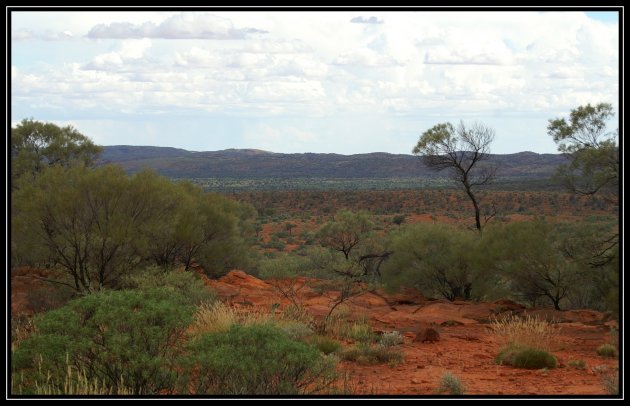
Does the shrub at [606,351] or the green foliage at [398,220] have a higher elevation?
the green foliage at [398,220]

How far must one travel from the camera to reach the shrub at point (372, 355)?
13.2 metres

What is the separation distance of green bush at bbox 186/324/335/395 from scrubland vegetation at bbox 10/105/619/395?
0.09 ft

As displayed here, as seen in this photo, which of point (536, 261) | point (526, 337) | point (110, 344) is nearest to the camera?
point (110, 344)

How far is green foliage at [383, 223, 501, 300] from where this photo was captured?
76.3ft

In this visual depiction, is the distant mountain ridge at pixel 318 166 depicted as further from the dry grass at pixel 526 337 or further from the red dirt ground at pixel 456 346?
the dry grass at pixel 526 337

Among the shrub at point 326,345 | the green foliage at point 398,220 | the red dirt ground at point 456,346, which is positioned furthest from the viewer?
the green foliage at point 398,220

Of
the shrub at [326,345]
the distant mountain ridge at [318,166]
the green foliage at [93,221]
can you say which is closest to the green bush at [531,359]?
the shrub at [326,345]

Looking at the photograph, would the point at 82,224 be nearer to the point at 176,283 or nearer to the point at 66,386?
the point at 176,283

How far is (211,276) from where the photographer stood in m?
26.5

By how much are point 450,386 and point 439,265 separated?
13644mm

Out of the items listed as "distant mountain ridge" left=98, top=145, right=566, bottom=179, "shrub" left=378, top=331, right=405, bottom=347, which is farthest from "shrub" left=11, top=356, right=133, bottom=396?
"distant mountain ridge" left=98, top=145, right=566, bottom=179

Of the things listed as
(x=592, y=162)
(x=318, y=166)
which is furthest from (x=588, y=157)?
(x=318, y=166)

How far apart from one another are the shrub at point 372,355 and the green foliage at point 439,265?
9.88 m

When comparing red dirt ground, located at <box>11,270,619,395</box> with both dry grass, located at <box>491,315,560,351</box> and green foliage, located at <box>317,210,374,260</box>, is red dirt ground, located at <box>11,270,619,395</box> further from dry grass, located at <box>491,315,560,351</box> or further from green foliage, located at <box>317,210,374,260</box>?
green foliage, located at <box>317,210,374,260</box>
